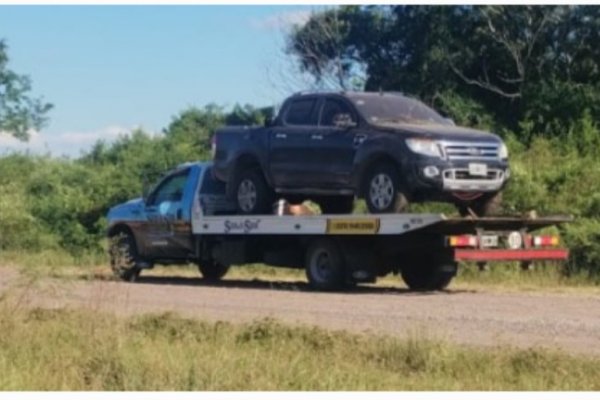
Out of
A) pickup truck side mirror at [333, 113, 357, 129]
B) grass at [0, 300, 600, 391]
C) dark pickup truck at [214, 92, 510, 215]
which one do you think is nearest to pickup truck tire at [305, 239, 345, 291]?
dark pickup truck at [214, 92, 510, 215]

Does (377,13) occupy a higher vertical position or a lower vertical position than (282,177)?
higher

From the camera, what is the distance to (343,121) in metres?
19.9

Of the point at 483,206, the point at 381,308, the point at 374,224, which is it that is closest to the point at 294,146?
the point at 374,224

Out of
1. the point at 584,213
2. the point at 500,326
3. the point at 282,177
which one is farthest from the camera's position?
the point at 584,213

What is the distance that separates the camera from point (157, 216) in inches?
909

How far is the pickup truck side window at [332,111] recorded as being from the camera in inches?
786

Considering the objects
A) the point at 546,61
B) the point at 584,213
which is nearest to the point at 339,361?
the point at 584,213

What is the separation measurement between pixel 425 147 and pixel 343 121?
5.19ft


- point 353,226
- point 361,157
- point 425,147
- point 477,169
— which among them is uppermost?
point 425,147

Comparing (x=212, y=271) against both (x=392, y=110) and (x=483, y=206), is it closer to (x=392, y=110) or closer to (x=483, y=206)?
(x=392, y=110)

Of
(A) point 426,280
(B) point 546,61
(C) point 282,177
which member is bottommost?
(A) point 426,280

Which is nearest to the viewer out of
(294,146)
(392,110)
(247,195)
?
(392,110)

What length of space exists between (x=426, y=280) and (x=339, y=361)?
9.50 meters
